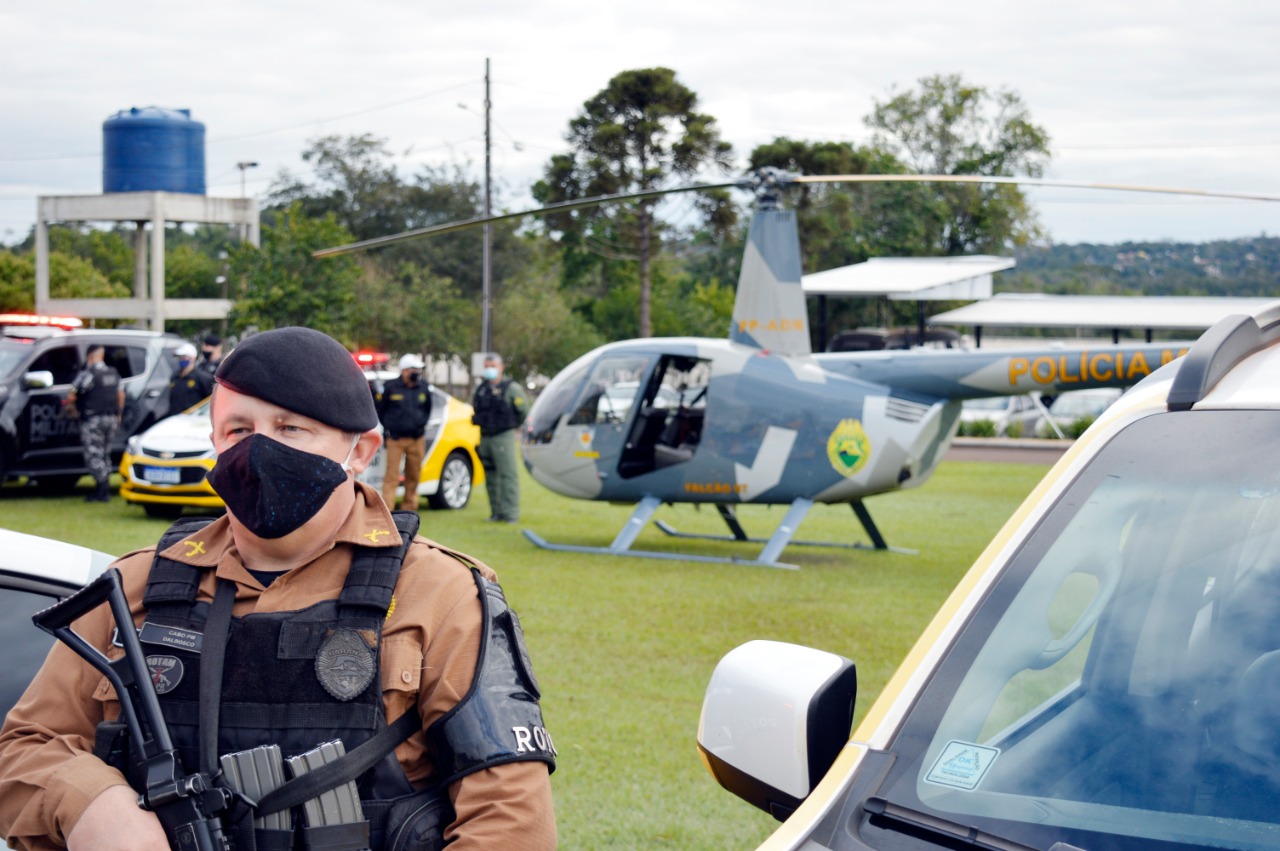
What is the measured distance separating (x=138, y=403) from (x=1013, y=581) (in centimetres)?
1565

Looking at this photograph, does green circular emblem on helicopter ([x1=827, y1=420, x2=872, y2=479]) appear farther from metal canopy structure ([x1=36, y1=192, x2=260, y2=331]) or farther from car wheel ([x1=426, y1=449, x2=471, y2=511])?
metal canopy structure ([x1=36, y1=192, x2=260, y2=331])

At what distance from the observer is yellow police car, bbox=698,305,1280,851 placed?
1870 millimetres

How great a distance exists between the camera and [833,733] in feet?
7.11

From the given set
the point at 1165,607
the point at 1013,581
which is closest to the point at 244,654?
the point at 1013,581

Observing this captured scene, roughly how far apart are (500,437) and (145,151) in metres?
30.2

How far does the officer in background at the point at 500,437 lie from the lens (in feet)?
51.3

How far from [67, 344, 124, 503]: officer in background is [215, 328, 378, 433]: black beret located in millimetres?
13839

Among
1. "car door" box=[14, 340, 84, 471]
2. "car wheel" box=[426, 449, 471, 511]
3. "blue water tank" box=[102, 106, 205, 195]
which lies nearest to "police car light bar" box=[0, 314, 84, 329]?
"car door" box=[14, 340, 84, 471]

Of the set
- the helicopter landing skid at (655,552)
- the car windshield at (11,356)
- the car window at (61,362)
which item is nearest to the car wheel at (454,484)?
the helicopter landing skid at (655,552)

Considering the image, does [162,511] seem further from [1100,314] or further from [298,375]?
[1100,314]

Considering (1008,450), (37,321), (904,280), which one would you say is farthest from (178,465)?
(904,280)

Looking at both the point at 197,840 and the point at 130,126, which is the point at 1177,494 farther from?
the point at 130,126

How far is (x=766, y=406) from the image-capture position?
12.9m

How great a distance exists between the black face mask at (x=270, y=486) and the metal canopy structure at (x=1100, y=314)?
3200 cm
